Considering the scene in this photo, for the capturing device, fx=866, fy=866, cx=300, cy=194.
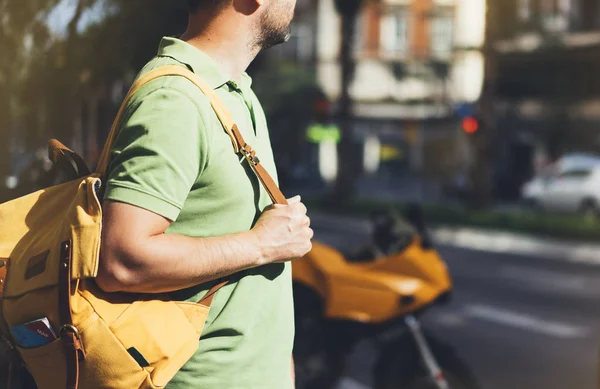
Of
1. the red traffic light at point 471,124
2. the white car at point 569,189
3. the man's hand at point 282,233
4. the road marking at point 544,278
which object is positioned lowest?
the white car at point 569,189

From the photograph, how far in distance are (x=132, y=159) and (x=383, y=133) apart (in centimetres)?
4305

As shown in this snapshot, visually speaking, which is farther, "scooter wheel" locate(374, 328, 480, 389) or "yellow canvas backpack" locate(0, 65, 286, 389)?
"scooter wheel" locate(374, 328, 480, 389)

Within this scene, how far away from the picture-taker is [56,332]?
143 centimetres

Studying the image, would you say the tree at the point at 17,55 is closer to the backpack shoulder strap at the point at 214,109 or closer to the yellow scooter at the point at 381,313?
the backpack shoulder strap at the point at 214,109

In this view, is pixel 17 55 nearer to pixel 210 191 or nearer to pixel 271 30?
pixel 271 30

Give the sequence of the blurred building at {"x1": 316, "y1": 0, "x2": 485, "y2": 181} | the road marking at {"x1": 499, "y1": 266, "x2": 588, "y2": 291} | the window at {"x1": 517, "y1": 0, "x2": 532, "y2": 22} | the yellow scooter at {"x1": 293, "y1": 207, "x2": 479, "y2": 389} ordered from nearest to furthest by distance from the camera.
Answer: the yellow scooter at {"x1": 293, "y1": 207, "x2": 479, "y2": 389}
the road marking at {"x1": 499, "y1": 266, "x2": 588, "y2": 291}
the window at {"x1": 517, "y1": 0, "x2": 532, "y2": 22}
the blurred building at {"x1": 316, "y1": 0, "x2": 485, "y2": 181}

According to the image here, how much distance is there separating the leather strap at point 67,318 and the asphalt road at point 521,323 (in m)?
3.64

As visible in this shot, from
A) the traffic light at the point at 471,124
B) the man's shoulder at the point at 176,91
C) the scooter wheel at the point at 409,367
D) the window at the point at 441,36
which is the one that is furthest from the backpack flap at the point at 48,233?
the window at the point at 441,36

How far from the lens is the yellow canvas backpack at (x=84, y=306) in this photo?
1.42 m

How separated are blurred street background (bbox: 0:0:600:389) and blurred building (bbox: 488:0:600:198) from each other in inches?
3.2

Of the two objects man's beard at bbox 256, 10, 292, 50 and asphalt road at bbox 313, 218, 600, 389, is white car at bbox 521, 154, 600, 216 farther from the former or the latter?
man's beard at bbox 256, 10, 292, 50

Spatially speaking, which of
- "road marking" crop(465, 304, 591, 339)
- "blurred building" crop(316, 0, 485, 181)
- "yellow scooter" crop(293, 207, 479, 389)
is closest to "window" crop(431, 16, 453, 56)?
"blurred building" crop(316, 0, 485, 181)

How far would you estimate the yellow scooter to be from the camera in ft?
13.2

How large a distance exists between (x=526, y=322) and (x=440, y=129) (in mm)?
33858
